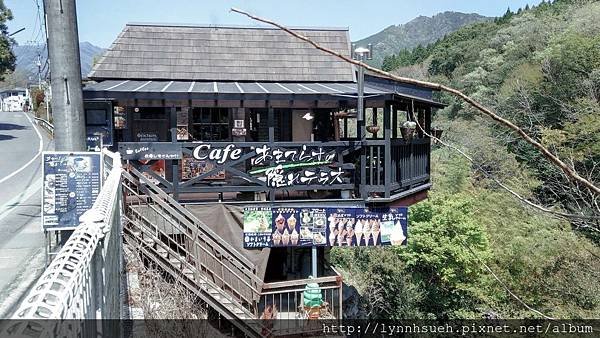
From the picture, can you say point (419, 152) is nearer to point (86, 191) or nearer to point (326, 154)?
point (326, 154)

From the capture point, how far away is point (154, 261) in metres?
7.46

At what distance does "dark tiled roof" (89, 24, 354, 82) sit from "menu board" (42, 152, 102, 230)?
5.52 meters

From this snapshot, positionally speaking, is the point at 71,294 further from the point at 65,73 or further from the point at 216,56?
the point at 216,56

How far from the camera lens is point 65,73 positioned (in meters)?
6.25

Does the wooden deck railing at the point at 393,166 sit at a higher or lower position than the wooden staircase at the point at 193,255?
higher

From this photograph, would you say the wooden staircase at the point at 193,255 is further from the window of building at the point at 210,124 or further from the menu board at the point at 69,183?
the window of building at the point at 210,124

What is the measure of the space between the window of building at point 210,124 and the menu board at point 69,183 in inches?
247

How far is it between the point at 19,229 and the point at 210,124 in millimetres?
5086

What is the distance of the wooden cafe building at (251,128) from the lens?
9.19 metres

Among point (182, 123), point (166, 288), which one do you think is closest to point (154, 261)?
point (166, 288)

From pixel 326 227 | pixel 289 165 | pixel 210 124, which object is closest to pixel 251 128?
pixel 210 124

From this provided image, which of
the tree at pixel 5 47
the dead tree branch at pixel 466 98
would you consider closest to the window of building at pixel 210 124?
the dead tree branch at pixel 466 98

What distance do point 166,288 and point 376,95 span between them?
16.2ft

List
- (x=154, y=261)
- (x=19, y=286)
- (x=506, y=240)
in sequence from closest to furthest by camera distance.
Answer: (x=19, y=286) < (x=154, y=261) < (x=506, y=240)
